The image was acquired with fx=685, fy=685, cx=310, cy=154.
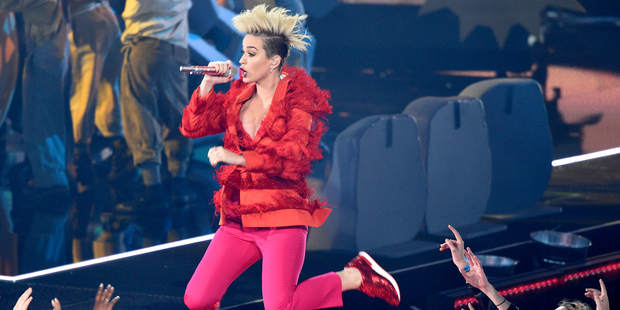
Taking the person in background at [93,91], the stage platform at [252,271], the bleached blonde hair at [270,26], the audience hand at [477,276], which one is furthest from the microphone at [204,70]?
the person in background at [93,91]

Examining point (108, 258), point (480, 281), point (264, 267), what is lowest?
point (108, 258)

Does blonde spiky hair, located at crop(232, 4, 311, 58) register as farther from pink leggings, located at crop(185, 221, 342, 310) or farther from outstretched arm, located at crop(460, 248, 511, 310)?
outstretched arm, located at crop(460, 248, 511, 310)

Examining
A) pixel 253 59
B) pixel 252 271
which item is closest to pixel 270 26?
pixel 253 59

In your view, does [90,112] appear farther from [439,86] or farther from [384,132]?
[439,86]

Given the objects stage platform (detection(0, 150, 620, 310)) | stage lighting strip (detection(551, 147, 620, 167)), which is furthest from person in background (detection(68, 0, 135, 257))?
stage lighting strip (detection(551, 147, 620, 167))

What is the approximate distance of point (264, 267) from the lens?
214cm

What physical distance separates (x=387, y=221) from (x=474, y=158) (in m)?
0.73

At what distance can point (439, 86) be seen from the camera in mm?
5586

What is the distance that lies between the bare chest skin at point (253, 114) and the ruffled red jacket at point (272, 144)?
0.02 meters

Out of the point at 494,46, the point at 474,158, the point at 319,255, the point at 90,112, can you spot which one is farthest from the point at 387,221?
the point at 494,46

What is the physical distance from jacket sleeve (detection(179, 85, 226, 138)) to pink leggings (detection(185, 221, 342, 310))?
0.32m

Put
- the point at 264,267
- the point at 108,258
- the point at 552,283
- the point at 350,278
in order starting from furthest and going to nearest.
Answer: the point at 108,258
the point at 552,283
the point at 350,278
the point at 264,267

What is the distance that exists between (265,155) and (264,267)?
36 cm

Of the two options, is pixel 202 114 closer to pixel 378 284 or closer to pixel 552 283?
pixel 378 284
